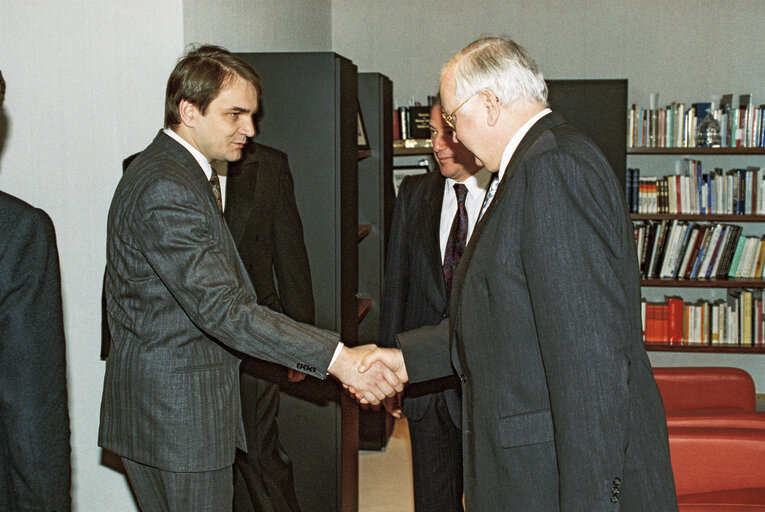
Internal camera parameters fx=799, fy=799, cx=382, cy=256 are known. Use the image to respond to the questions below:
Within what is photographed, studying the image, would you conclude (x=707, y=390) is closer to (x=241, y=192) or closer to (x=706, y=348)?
(x=706, y=348)

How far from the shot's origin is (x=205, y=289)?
2008 millimetres

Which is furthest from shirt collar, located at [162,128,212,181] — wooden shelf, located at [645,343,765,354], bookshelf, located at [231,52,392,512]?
wooden shelf, located at [645,343,765,354]

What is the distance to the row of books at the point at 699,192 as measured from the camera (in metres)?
5.46

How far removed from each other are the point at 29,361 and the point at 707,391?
3.04 meters

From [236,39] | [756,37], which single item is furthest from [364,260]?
[756,37]

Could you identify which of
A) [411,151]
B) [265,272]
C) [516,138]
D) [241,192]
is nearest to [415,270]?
[265,272]

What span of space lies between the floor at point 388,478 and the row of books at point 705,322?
2003 millimetres

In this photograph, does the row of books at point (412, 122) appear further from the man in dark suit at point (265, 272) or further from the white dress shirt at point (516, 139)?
the white dress shirt at point (516, 139)

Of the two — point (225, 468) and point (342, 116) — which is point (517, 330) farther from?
point (342, 116)

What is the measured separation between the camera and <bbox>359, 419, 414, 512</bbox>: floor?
3848mm

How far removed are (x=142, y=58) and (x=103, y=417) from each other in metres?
1.28

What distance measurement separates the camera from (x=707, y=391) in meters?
3.61

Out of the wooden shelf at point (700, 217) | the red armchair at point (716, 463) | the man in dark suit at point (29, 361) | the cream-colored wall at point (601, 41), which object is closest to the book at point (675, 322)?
the cream-colored wall at point (601, 41)

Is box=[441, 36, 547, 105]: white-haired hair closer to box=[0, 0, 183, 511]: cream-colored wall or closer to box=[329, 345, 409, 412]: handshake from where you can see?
box=[329, 345, 409, 412]: handshake
